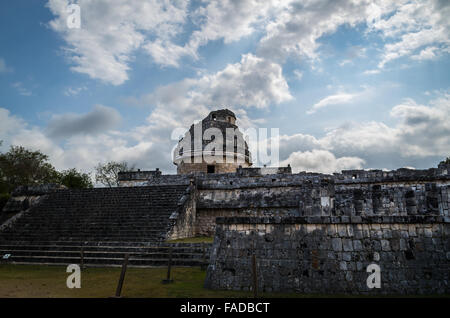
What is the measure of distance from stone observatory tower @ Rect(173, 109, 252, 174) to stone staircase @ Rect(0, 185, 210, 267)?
948cm

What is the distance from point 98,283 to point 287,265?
4.18 m

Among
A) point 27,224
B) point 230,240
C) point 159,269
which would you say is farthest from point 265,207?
point 27,224

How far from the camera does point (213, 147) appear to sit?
81.3ft

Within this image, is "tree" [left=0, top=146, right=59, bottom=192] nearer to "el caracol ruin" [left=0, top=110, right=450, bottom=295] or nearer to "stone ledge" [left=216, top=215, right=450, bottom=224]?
"el caracol ruin" [left=0, top=110, right=450, bottom=295]

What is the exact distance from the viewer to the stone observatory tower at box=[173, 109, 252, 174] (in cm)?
2452

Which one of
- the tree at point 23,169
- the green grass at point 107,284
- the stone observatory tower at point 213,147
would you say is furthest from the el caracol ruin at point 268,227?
the tree at point 23,169

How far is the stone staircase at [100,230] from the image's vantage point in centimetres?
953

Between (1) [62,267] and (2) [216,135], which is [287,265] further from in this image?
(2) [216,135]

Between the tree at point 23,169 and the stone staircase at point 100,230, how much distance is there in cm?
1141

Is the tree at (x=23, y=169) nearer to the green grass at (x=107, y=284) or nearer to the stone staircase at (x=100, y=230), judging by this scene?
the stone staircase at (x=100, y=230)

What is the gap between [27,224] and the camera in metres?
13.1

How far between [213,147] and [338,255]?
19382mm

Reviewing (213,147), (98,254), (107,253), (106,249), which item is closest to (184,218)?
(106,249)

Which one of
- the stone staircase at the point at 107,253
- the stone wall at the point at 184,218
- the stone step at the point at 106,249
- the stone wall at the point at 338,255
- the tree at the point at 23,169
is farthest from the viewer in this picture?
the tree at the point at 23,169
